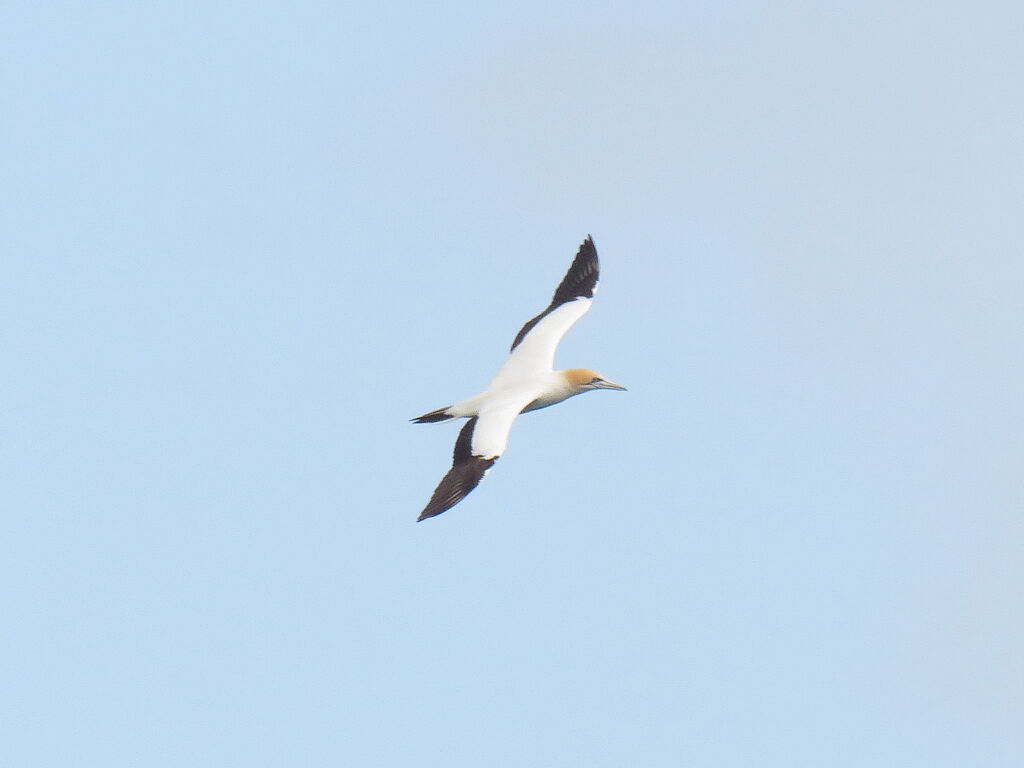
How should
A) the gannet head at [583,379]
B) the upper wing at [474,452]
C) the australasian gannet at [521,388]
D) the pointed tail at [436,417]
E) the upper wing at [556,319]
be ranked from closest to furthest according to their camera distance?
the upper wing at [474,452] → the australasian gannet at [521,388] → the pointed tail at [436,417] → the gannet head at [583,379] → the upper wing at [556,319]

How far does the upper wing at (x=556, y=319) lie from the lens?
3014 cm

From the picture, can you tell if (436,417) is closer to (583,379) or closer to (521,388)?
(521,388)

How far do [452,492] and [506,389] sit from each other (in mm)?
4148

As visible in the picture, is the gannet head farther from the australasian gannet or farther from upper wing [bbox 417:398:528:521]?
upper wing [bbox 417:398:528:521]

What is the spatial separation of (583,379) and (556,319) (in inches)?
92.6

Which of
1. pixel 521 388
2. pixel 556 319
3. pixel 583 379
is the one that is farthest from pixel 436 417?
pixel 556 319

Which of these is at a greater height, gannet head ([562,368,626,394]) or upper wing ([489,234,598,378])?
upper wing ([489,234,598,378])

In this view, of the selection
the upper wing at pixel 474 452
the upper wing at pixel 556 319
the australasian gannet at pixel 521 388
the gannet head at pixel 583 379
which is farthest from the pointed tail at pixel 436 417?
the gannet head at pixel 583 379

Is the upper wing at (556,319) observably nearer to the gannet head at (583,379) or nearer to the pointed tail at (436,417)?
the gannet head at (583,379)

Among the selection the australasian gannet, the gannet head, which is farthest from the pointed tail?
the gannet head

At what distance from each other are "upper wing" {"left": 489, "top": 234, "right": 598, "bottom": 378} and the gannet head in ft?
1.97

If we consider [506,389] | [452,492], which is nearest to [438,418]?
[506,389]

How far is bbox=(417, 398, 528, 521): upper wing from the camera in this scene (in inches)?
977

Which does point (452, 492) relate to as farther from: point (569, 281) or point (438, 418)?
point (569, 281)
